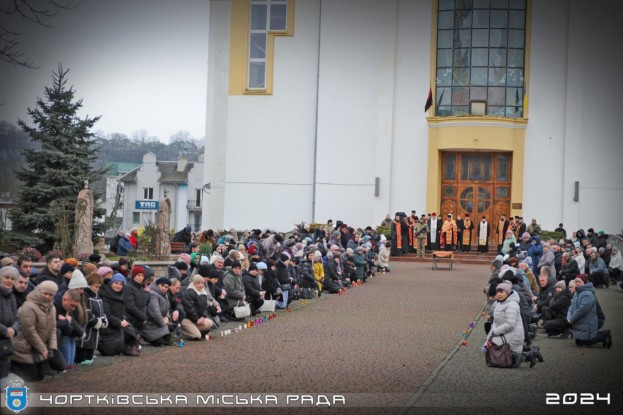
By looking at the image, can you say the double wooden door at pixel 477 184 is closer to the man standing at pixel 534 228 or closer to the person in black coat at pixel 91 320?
the man standing at pixel 534 228

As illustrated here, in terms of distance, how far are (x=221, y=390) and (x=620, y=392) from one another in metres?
5.43

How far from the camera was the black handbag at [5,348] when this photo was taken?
1220 centimetres

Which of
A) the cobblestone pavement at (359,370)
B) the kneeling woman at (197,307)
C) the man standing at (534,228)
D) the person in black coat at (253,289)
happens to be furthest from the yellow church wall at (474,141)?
the kneeling woman at (197,307)

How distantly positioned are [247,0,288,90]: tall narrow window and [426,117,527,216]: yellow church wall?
8.35 m

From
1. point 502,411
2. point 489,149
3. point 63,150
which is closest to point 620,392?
point 502,411

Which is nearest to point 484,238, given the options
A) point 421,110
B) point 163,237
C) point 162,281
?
point 421,110

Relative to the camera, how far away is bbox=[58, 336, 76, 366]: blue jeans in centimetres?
1390

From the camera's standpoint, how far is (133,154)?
91688mm

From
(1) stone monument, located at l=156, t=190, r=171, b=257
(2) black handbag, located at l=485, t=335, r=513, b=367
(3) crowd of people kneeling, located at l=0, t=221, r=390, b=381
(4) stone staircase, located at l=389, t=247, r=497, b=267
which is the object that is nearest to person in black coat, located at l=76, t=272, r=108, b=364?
(3) crowd of people kneeling, located at l=0, t=221, r=390, b=381

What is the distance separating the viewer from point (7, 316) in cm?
1275

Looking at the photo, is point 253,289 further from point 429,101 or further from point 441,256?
point 429,101

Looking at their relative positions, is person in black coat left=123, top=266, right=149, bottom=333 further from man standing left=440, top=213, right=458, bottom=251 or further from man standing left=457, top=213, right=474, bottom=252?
man standing left=457, top=213, right=474, bottom=252

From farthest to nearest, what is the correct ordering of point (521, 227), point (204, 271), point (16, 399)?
1. point (521, 227)
2. point (204, 271)
3. point (16, 399)

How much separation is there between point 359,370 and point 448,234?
1031 inches
